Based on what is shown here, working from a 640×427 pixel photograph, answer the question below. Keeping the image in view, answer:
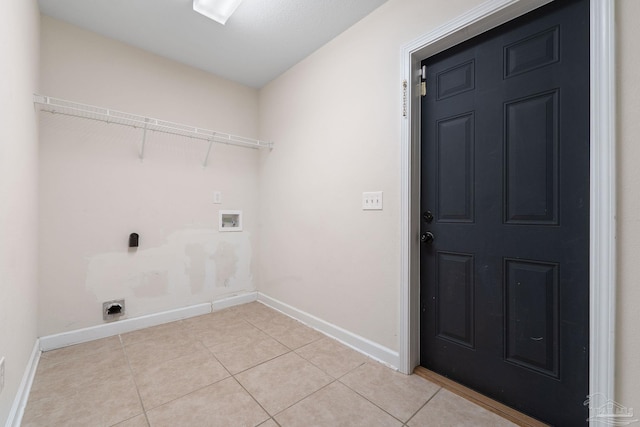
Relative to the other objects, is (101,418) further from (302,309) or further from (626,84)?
(626,84)

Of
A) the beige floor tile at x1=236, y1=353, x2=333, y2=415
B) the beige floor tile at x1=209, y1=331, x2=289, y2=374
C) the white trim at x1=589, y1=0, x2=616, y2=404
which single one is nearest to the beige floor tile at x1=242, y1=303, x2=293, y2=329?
the beige floor tile at x1=209, y1=331, x2=289, y2=374

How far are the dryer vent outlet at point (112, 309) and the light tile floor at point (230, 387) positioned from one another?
18 centimetres

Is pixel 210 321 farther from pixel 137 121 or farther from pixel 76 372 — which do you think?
pixel 137 121

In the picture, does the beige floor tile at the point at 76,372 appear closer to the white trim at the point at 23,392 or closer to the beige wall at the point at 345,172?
the white trim at the point at 23,392

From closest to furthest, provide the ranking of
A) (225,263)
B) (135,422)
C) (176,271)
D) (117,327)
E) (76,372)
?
(135,422), (76,372), (117,327), (176,271), (225,263)

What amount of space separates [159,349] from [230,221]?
1.34 meters

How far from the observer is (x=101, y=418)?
1286 mm

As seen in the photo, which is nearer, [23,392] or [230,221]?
[23,392]

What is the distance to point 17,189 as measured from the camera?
1.33 m

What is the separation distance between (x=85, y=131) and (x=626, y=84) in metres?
3.25

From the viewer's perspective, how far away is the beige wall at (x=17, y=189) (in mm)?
1102

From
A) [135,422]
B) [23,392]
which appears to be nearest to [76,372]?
[23,392]

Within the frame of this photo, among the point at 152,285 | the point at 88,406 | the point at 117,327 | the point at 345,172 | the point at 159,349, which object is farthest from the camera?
the point at 152,285

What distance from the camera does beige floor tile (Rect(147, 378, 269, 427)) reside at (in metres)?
1.27
